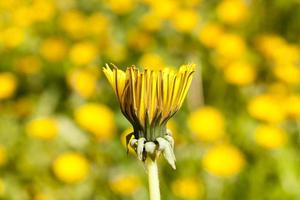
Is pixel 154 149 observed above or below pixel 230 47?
above

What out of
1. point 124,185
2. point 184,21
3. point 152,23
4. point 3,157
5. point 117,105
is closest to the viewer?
point 124,185

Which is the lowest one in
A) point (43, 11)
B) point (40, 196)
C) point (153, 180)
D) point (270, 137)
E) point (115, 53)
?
point (40, 196)

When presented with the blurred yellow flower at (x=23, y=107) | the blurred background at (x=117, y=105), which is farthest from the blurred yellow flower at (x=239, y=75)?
the blurred yellow flower at (x=23, y=107)

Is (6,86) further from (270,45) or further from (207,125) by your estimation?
(270,45)

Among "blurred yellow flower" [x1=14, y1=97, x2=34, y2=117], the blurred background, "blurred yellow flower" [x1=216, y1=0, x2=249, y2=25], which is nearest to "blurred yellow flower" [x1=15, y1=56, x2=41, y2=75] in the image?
the blurred background

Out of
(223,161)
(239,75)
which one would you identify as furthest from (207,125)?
(239,75)

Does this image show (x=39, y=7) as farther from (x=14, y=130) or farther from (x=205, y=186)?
(x=205, y=186)
